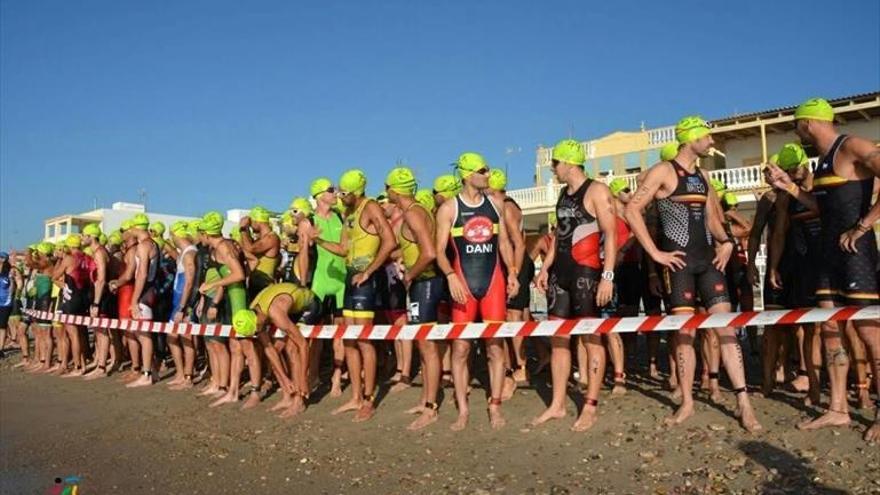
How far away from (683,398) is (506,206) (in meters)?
2.73

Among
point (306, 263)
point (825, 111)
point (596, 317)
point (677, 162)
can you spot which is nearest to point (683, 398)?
point (596, 317)

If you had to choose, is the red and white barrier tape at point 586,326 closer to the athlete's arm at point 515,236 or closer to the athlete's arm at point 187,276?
the athlete's arm at point 515,236

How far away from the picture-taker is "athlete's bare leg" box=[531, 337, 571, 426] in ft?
19.0

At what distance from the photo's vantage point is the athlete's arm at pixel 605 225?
549 centimetres

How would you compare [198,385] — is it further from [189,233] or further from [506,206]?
[506,206]

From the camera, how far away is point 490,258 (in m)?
5.91

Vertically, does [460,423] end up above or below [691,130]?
below

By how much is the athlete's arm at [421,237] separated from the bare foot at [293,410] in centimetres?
200

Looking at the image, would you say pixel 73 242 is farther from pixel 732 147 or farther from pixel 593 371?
pixel 732 147

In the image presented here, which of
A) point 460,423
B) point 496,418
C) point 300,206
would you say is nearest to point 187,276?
point 300,206

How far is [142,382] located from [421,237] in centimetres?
579

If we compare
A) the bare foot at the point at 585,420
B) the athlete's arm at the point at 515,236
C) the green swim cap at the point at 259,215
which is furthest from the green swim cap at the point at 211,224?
the bare foot at the point at 585,420

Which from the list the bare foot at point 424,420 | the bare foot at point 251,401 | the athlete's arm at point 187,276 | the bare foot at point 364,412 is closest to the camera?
the bare foot at point 424,420

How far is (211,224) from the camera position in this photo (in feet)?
28.0
